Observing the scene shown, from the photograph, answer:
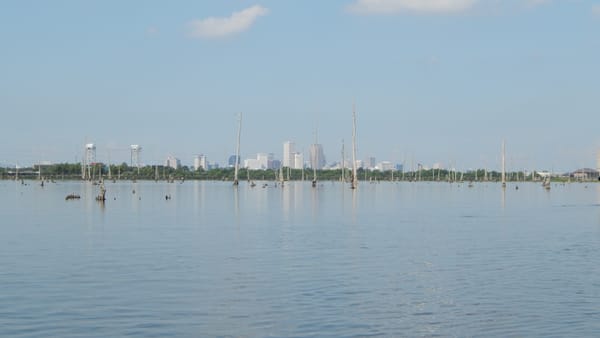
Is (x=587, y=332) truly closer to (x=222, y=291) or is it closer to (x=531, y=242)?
(x=222, y=291)

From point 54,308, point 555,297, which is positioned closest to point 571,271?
point 555,297

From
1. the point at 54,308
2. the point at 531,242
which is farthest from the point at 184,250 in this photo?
the point at 531,242

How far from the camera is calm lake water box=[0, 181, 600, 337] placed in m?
21.9

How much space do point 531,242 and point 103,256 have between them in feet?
76.0

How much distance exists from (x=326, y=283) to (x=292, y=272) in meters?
3.13

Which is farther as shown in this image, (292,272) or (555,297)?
(292,272)

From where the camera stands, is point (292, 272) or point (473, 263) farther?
point (473, 263)

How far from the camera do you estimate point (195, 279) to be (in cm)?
2997

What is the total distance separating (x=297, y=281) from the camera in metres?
29.3

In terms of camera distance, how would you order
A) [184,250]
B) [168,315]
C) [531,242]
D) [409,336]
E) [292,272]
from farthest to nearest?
[531,242] < [184,250] < [292,272] < [168,315] < [409,336]

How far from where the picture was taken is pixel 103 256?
37.1m

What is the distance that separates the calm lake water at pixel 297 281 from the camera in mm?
21875

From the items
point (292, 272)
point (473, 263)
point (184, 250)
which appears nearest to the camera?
point (292, 272)

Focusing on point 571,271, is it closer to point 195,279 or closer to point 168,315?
point 195,279
